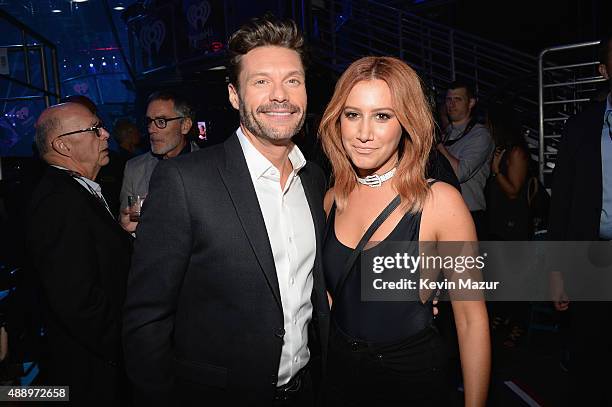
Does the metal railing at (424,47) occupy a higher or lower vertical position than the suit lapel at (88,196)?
higher

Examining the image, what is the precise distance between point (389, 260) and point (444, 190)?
1.23 feet

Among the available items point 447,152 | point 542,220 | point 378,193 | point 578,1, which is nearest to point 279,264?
point 378,193

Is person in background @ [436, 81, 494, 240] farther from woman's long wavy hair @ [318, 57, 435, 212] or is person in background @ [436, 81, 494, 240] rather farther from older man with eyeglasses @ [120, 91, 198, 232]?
older man with eyeglasses @ [120, 91, 198, 232]

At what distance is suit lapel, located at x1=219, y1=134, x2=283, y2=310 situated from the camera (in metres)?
1.61

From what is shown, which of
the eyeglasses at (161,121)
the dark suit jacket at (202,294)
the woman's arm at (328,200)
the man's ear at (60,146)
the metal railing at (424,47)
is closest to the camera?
the dark suit jacket at (202,294)

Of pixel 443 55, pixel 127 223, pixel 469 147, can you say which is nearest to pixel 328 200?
pixel 127 223

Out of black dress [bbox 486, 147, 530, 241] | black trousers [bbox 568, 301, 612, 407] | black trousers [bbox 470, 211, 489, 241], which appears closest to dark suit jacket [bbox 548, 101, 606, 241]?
black trousers [bbox 568, 301, 612, 407]

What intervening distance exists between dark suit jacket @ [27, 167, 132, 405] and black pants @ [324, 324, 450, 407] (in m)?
1.24

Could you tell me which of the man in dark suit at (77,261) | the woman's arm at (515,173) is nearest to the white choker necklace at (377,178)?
the man in dark suit at (77,261)

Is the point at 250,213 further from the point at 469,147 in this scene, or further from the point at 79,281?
the point at 469,147

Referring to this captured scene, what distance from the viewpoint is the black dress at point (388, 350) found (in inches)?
70.4

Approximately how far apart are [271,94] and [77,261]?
1.24 meters

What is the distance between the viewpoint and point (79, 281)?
82.4 inches

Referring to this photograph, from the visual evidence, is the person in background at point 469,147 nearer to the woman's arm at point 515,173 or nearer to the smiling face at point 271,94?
the woman's arm at point 515,173
